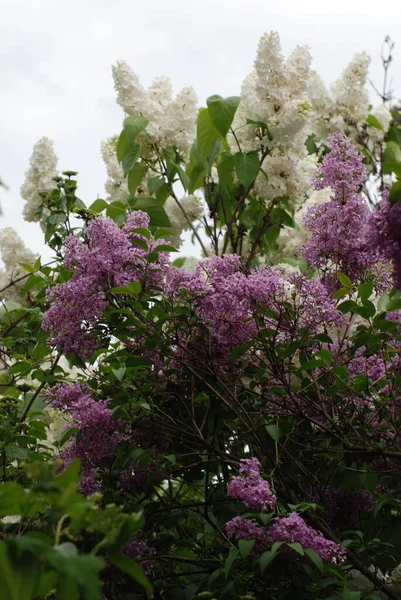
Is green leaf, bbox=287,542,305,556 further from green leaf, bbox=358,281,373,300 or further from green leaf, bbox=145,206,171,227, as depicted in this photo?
green leaf, bbox=145,206,171,227

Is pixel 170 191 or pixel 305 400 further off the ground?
pixel 170 191

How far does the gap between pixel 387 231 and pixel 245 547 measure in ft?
2.06

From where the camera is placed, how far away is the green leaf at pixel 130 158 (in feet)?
10.3

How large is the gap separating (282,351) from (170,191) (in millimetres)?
1314

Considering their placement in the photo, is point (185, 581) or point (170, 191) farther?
point (170, 191)

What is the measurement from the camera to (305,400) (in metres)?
2.03

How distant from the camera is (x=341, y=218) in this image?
211 cm

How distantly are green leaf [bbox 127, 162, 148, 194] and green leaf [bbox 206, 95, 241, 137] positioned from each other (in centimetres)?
52

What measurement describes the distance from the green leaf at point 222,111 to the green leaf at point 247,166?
179 millimetres

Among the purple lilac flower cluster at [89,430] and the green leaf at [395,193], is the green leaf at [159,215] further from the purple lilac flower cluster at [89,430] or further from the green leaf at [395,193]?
the green leaf at [395,193]

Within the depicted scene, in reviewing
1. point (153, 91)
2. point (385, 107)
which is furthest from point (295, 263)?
point (385, 107)

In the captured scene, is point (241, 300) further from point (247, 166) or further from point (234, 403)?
point (247, 166)

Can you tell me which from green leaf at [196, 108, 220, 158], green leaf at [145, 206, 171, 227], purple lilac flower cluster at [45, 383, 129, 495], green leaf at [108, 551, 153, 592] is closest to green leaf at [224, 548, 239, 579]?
purple lilac flower cluster at [45, 383, 129, 495]

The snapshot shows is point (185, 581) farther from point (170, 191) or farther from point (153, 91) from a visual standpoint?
point (153, 91)
